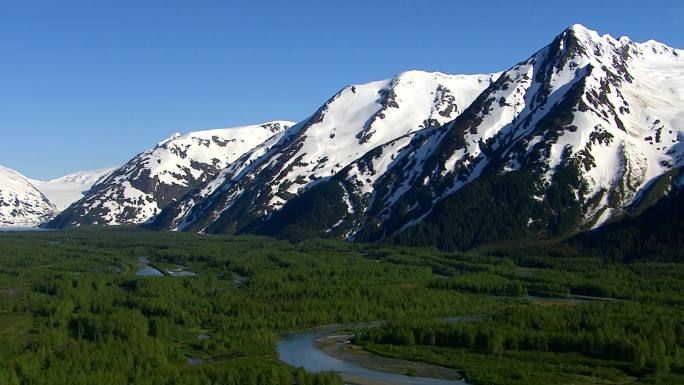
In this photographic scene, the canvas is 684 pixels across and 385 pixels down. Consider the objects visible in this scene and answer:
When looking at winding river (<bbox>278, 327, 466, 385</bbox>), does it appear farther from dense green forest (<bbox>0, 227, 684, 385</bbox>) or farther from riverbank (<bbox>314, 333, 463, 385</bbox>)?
dense green forest (<bbox>0, 227, 684, 385</bbox>)

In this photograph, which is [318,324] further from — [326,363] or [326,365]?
[326,365]

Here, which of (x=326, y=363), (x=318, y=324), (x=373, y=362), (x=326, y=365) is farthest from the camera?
(x=318, y=324)

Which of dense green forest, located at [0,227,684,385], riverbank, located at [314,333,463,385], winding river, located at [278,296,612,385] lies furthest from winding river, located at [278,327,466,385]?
dense green forest, located at [0,227,684,385]

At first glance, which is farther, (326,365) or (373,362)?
(373,362)

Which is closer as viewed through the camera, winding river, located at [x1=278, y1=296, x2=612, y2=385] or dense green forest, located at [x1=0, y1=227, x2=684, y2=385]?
dense green forest, located at [x1=0, y1=227, x2=684, y2=385]

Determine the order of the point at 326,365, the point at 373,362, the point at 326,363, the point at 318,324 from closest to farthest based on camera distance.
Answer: the point at 326,365 → the point at 326,363 → the point at 373,362 → the point at 318,324

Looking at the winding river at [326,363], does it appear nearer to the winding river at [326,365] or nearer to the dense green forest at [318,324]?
the winding river at [326,365]

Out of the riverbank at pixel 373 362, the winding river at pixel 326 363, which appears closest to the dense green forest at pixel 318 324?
the riverbank at pixel 373 362

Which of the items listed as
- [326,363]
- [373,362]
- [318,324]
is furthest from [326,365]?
[318,324]

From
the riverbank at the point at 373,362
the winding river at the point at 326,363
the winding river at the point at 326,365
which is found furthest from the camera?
the riverbank at the point at 373,362

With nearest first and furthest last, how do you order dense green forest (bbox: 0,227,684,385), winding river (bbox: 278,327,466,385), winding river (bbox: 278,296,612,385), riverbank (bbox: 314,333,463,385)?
dense green forest (bbox: 0,227,684,385) → winding river (bbox: 278,327,466,385) → winding river (bbox: 278,296,612,385) → riverbank (bbox: 314,333,463,385)

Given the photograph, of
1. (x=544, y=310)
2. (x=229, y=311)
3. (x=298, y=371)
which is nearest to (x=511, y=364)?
(x=298, y=371)

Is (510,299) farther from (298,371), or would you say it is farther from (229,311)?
(298,371)
